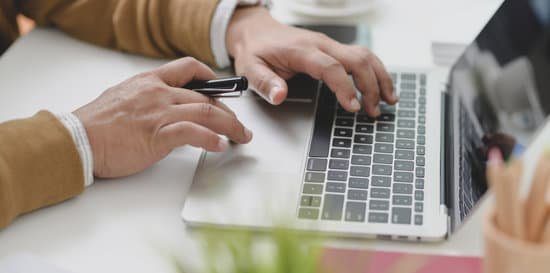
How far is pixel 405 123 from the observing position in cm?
88

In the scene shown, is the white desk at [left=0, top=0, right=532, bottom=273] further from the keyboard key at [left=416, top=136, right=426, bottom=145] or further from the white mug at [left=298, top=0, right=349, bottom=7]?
the keyboard key at [left=416, top=136, right=426, bottom=145]

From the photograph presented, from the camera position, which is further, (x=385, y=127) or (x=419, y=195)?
(x=385, y=127)

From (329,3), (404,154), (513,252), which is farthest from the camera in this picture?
(329,3)

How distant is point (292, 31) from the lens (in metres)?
0.97

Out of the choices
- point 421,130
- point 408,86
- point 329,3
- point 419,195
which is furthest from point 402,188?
point 329,3

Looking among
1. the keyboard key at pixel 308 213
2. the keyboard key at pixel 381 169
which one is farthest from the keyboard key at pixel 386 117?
the keyboard key at pixel 308 213

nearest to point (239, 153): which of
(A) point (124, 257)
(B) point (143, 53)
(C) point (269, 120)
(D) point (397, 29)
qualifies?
(C) point (269, 120)

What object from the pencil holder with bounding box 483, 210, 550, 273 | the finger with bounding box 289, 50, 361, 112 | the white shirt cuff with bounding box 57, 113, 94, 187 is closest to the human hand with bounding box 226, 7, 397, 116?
the finger with bounding box 289, 50, 361, 112

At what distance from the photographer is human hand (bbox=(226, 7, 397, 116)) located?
88 centimetres

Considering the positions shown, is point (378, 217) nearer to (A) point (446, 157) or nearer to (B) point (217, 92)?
(A) point (446, 157)

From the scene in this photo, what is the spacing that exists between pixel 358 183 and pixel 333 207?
0.05 m

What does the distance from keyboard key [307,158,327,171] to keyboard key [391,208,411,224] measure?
0.33ft

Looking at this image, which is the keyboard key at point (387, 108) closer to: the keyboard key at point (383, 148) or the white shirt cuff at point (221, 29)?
the keyboard key at point (383, 148)

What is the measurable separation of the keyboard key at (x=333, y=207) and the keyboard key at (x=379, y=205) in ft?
0.09
